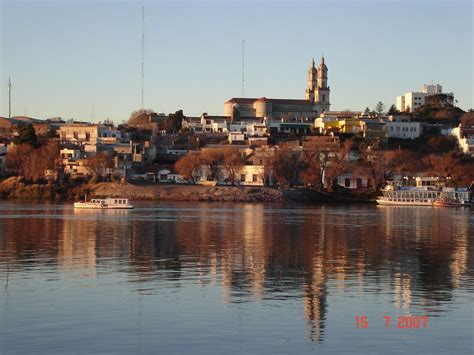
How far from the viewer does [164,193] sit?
7150 cm

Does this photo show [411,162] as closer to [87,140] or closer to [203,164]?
[203,164]

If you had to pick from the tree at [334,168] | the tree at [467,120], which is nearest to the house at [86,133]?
the tree at [334,168]

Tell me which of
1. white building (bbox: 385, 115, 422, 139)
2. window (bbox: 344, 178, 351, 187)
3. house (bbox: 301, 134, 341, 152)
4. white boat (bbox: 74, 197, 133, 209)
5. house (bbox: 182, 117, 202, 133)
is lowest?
white boat (bbox: 74, 197, 133, 209)

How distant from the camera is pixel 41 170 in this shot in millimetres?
76812

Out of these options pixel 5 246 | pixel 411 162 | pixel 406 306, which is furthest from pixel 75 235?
pixel 411 162

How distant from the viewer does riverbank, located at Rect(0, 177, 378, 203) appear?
7044cm

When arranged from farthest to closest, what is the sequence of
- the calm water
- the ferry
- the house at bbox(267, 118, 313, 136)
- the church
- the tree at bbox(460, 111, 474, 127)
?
the church, the tree at bbox(460, 111, 474, 127), the house at bbox(267, 118, 313, 136), the ferry, the calm water

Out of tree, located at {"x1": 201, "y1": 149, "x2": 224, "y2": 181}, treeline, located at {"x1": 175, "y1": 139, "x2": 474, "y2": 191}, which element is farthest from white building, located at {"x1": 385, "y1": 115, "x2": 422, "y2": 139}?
tree, located at {"x1": 201, "y1": 149, "x2": 224, "y2": 181}

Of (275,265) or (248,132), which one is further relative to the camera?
(248,132)

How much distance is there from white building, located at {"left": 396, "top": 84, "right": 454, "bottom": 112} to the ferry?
159 ft

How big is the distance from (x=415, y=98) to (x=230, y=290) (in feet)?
336

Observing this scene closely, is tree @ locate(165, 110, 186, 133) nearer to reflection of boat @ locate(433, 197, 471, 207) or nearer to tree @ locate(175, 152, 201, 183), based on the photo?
tree @ locate(175, 152, 201, 183)

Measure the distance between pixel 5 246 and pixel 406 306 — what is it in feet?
51.6
